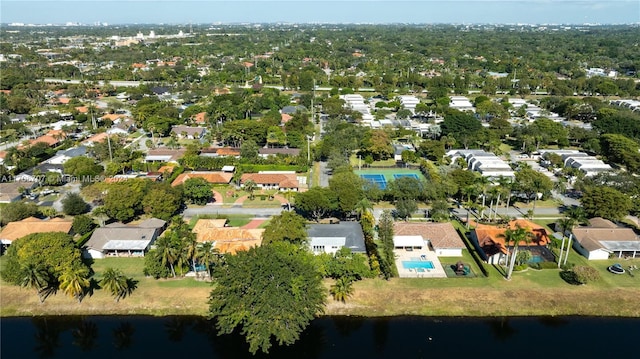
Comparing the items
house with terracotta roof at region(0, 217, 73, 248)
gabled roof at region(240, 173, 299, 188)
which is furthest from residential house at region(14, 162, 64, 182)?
gabled roof at region(240, 173, 299, 188)

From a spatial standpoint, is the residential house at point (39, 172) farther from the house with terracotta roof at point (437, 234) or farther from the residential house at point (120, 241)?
the house with terracotta roof at point (437, 234)

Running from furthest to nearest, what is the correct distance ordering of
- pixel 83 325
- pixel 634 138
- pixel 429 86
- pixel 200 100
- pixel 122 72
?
pixel 122 72, pixel 429 86, pixel 200 100, pixel 634 138, pixel 83 325

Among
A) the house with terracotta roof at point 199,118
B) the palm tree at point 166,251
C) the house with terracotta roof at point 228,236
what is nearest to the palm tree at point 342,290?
the house with terracotta roof at point 228,236

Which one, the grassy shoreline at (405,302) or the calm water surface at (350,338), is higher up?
the grassy shoreline at (405,302)

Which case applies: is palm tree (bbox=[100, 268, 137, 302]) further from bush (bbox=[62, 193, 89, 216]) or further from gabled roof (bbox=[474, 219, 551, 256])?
gabled roof (bbox=[474, 219, 551, 256])

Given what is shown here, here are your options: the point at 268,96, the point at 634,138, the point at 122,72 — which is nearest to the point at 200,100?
the point at 268,96

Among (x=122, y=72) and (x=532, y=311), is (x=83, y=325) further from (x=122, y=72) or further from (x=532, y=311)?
(x=122, y=72)
